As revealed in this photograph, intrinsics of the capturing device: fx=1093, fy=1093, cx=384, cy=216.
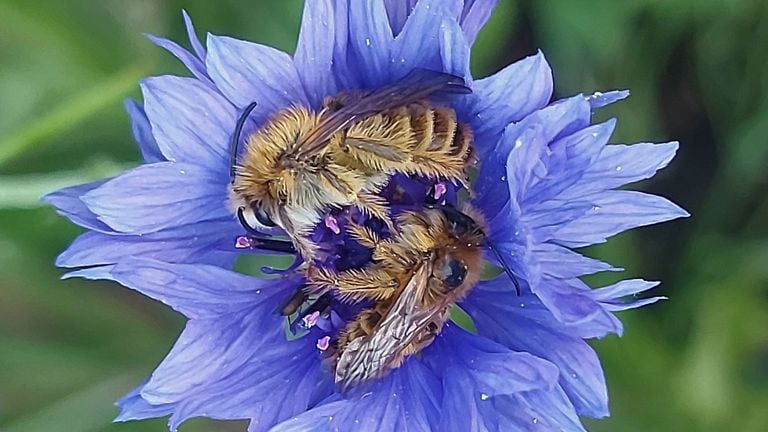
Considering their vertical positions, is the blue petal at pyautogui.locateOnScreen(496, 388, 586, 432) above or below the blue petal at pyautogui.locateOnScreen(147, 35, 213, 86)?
below

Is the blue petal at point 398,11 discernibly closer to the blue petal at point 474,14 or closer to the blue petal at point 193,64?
the blue petal at point 474,14

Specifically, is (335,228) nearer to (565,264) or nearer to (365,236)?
(365,236)

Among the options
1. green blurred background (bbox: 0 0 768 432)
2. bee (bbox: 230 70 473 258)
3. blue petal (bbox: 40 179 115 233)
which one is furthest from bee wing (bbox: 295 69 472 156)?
green blurred background (bbox: 0 0 768 432)

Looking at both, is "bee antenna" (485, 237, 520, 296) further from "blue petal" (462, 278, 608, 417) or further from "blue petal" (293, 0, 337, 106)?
"blue petal" (293, 0, 337, 106)

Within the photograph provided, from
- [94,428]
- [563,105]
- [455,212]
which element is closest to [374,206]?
[455,212]

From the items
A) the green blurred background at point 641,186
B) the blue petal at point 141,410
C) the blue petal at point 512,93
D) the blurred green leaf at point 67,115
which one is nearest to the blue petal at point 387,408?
the blue petal at point 141,410

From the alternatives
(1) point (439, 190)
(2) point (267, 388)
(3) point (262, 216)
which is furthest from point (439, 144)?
(2) point (267, 388)

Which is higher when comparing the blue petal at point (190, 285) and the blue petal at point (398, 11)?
the blue petal at point (398, 11)

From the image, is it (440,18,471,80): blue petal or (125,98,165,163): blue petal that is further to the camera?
(125,98,165,163): blue petal
